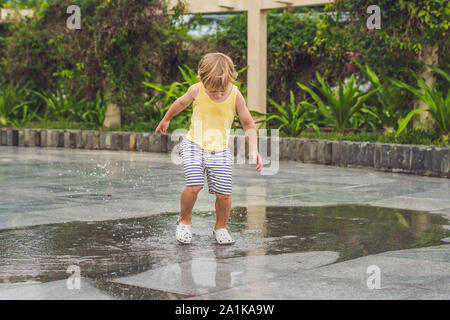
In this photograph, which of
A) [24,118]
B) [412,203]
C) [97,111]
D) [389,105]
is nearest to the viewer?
[412,203]

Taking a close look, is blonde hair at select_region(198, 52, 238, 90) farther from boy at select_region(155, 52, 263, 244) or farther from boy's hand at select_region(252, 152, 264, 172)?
boy's hand at select_region(252, 152, 264, 172)

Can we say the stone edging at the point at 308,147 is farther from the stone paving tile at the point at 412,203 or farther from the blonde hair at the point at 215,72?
the blonde hair at the point at 215,72

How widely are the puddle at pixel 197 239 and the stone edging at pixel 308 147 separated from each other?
3.45m

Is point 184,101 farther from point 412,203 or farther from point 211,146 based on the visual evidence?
point 412,203

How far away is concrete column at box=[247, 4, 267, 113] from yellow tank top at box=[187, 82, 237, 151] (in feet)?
30.1

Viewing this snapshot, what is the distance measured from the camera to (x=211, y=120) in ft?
18.0

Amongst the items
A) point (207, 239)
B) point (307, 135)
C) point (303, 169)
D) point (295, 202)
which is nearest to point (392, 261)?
point (207, 239)

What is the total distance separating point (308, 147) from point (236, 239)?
21.4ft

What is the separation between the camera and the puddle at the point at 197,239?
15.9ft

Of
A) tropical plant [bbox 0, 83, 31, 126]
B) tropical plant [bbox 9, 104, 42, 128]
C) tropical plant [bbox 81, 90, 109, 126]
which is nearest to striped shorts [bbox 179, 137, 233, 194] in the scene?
tropical plant [bbox 81, 90, 109, 126]

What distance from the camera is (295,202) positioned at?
7.64 m

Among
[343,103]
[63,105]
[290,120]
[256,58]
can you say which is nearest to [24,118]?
[63,105]

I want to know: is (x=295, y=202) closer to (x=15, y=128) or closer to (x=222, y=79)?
(x=222, y=79)

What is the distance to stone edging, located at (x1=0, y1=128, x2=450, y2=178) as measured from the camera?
34.0 feet
